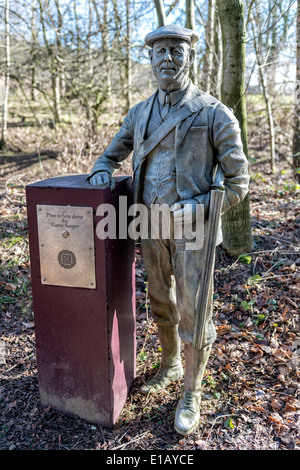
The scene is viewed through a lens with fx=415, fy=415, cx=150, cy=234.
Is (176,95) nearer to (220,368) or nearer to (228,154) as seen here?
(228,154)

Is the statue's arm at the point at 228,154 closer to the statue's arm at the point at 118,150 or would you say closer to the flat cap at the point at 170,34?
the flat cap at the point at 170,34

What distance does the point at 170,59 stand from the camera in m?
2.46

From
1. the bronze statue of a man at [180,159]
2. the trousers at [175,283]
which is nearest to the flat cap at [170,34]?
the bronze statue of a man at [180,159]

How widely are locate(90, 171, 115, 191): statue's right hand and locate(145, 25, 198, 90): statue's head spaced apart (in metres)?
0.68

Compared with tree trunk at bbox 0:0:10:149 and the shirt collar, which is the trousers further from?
tree trunk at bbox 0:0:10:149

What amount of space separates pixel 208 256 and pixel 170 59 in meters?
1.20

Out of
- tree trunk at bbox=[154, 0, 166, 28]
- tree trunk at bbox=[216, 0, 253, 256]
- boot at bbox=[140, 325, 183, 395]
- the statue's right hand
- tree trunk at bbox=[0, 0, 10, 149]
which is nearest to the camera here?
the statue's right hand

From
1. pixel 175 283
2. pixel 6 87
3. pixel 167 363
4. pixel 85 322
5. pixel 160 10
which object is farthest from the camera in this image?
pixel 6 87

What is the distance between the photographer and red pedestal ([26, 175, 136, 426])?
2.70 metres

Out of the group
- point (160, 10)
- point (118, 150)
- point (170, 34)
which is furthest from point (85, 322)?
point (160, 10)

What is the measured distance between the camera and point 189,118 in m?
2.56

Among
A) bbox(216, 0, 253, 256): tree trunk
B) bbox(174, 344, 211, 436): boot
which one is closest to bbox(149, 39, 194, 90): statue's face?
bbox(174, 344, 211, 436): boot

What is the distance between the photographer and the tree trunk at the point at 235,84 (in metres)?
4.52

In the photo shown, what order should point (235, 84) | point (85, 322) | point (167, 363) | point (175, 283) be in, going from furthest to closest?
point (235, 84)
point (167, 363)
point (175, 283)
point (85, 322)
